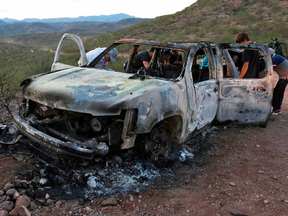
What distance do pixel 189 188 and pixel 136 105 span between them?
1243 mm

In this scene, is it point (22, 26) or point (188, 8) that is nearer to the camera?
point (188, 8)

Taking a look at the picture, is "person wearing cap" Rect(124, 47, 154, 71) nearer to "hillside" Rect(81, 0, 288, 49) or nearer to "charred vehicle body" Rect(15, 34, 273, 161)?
"charred vehicle body" Rect(15, 34, 273, 161)

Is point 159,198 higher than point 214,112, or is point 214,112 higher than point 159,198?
point 214,112

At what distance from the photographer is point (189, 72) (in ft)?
13.1

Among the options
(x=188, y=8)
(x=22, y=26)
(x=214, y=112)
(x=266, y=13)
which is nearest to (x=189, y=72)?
(x=214, y=112)

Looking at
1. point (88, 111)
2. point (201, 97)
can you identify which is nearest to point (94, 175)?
point (88, 111)

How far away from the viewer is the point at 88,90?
3363mm

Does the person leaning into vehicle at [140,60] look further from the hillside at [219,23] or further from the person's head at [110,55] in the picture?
the hillside at [219,23]

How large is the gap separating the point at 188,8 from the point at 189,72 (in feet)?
128

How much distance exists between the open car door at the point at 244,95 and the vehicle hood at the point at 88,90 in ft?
5.07

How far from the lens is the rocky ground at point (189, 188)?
2.88 m

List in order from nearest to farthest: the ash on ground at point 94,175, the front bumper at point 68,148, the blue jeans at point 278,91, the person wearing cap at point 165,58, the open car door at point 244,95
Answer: the front bumper at point 68,148
the ash on ground at point 94,175
the open car door at point 244,95
the person wearing cap at point 165,58
the blue jeans at point 278,91

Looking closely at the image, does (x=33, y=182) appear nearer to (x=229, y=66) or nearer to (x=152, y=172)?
(x=152, y=172)

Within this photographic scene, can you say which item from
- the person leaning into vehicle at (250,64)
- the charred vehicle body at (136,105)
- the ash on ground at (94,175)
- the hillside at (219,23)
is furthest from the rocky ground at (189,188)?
the hillside at (219,23)
